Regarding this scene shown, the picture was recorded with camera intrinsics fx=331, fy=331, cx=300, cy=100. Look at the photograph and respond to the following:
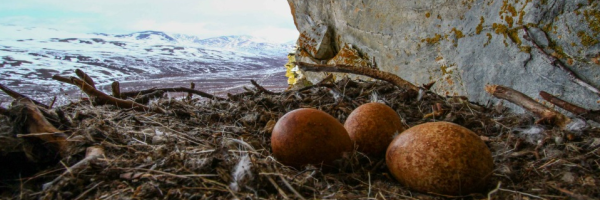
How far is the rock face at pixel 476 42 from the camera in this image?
7.26 feet

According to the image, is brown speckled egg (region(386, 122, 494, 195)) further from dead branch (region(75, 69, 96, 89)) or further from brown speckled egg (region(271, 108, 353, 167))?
dead branch (region(75, 69, 96, 89))

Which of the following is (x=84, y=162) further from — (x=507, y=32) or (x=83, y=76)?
(x=507, y=32)

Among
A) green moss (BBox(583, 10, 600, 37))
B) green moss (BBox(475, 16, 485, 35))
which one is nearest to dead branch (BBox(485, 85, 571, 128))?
green moss (BBox(583, 10, 600, 37))

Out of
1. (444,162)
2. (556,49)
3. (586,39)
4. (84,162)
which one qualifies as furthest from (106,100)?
(586,39)

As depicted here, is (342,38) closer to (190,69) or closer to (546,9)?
(546,9)

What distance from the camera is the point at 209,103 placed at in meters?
2.97

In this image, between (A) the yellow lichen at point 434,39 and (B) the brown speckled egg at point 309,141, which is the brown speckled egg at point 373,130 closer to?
(B) the brown speckled egg at point 309,141

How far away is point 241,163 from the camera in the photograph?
137cm

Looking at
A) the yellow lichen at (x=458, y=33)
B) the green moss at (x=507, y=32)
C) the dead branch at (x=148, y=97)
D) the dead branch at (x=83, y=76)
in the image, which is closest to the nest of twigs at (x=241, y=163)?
the dead branch at (x=83, y=76)

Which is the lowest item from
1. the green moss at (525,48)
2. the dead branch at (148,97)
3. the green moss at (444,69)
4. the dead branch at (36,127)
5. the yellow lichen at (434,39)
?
the dead branch at (148,97)

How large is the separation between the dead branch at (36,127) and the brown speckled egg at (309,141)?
102 cm

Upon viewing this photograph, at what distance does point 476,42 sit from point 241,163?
2.46 m

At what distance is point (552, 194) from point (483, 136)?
32.4 inches

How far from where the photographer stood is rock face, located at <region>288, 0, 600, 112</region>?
221cm
